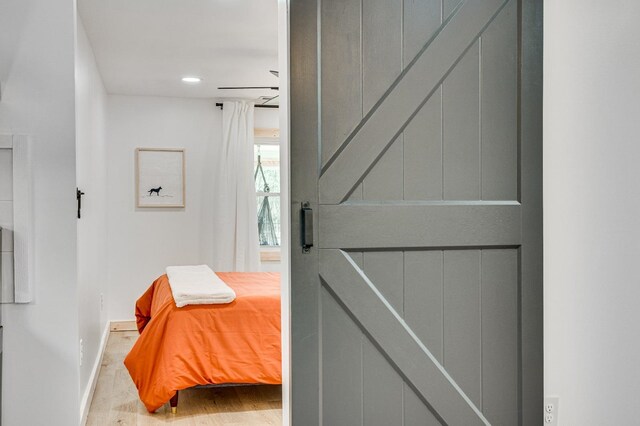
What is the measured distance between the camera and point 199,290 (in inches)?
161

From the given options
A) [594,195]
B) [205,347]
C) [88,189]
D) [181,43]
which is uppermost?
[181,43]

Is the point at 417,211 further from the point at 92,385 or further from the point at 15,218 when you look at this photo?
the point at 92,385

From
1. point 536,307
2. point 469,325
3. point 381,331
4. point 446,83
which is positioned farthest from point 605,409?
point 446,83

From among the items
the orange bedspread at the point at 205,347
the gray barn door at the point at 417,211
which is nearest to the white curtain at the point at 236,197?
the orange bedspread at the point at 205,347

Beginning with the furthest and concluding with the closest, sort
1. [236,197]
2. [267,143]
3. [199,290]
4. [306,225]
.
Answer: [267,143]
[236,197]
[199,290]
[306,225]

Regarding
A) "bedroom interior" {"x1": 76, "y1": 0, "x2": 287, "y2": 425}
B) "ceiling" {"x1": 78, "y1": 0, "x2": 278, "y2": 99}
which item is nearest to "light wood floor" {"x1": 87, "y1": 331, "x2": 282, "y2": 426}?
"bedroom interior" {"x1": 76, "y1": 0, "x2": 287, "y2": 425}

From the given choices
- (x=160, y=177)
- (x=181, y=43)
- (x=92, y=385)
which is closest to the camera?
(x=92, y=385)

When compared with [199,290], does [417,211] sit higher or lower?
higher

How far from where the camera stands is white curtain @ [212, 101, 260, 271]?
6758mm

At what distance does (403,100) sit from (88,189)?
115 inches

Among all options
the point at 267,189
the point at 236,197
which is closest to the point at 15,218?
the point at 236,197

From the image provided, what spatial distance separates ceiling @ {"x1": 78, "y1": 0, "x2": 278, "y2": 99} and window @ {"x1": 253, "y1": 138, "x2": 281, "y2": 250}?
0.92 m

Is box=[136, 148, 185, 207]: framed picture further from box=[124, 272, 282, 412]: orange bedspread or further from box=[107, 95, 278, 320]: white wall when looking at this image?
box=[124, 272, 282, 412]: orange bedspread

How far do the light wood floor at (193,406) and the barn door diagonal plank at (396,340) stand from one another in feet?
5.63
